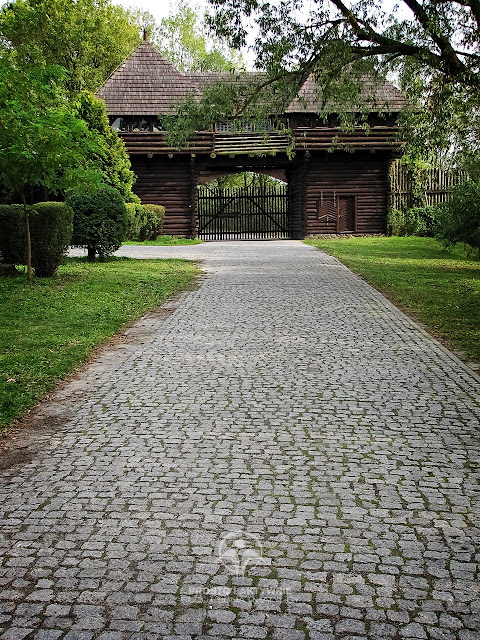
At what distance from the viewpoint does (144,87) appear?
113 feet

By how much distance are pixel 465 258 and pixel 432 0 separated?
31.5 feet

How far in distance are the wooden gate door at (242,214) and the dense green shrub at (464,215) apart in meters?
17.7

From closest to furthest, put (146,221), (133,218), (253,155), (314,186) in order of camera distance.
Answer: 1. (133,218)
2. (146,221)
3. (253,155)
4. (314,186)

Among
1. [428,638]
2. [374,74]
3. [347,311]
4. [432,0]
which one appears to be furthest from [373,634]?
[374,74]

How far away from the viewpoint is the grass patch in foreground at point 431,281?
10.6m

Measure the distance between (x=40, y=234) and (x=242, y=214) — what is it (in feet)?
78.5

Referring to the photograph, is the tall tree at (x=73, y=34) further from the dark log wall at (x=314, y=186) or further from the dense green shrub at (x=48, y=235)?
the dense green shrub at (x=48, y=235)

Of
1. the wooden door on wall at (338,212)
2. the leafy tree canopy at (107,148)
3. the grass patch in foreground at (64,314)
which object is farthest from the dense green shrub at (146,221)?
the wooden door on wall at (338,212)

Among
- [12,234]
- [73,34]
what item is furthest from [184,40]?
[12,234]

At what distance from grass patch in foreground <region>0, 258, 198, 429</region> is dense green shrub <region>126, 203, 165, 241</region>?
719cm

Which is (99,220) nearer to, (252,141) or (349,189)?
(252,141)

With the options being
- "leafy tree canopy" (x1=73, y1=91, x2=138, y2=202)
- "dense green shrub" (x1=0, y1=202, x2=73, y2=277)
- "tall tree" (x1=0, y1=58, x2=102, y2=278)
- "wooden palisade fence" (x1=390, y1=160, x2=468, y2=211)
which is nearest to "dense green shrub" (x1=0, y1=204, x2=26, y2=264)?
"dense green shrub" (x1=0, y1=202, x2=73, y2=277)

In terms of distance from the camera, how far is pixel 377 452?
536 cm

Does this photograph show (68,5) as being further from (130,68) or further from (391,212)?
(391,212)
